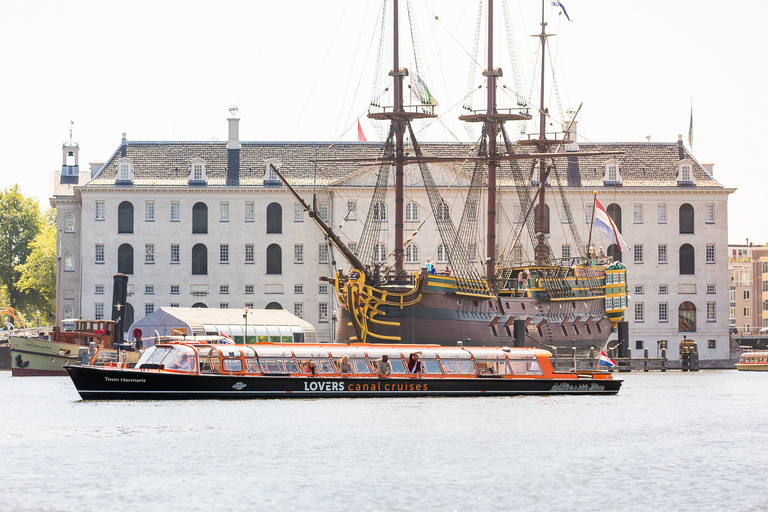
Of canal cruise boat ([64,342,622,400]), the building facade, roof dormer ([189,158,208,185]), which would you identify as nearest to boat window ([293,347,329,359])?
canal cruise boat ([64,342,622,400])

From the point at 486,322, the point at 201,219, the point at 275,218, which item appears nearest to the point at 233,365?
the point at 486,322

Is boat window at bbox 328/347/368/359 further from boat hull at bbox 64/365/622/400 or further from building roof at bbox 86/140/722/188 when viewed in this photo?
building roof at bbox 86/140/722/188

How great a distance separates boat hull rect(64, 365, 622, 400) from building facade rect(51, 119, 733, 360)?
50685 millimetres

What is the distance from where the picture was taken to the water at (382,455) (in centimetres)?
2911

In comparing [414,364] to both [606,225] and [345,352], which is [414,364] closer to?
[345,352]

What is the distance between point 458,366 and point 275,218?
5531cm

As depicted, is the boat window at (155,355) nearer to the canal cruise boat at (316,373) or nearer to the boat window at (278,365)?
the canal cruise boat at (316,373)

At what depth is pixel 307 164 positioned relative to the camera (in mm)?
110500

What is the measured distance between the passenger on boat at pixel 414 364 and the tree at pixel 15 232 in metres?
A: 80.6

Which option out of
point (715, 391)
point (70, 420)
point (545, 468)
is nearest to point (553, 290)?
point (715, 391)

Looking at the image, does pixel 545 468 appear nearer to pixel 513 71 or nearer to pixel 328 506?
pixel 328 506

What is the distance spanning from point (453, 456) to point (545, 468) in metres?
3.18

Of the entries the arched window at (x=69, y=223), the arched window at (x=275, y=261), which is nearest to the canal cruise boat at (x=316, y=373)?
the arched window at (x=275, y=261)

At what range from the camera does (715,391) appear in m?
69.9
